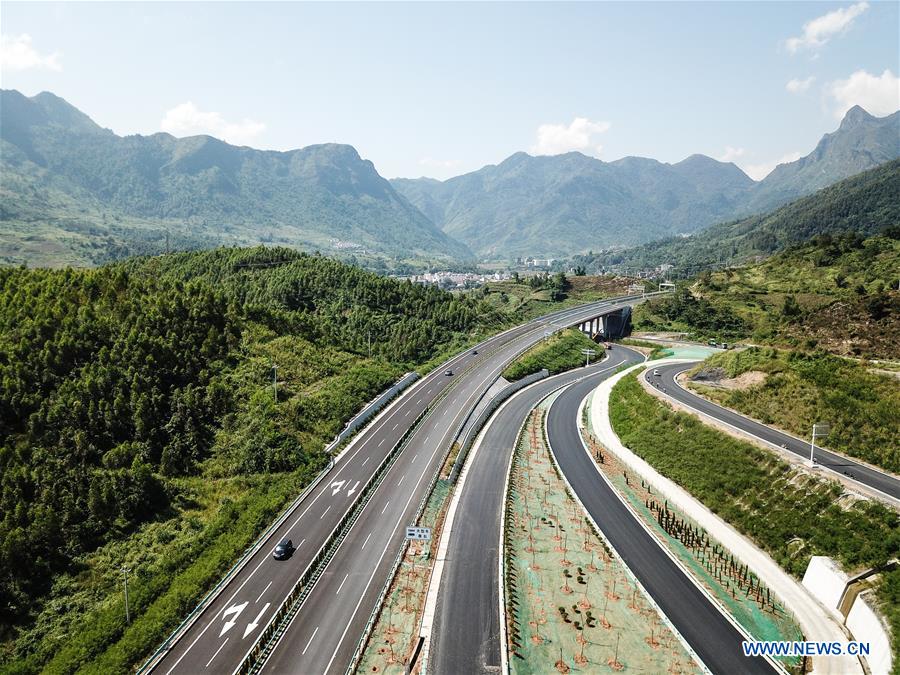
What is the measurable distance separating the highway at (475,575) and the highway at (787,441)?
87.8 feet

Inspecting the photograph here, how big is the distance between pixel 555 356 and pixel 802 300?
6782 centimetres

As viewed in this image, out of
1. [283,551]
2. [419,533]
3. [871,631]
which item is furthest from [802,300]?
[283,551]

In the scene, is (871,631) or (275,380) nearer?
(871,631)

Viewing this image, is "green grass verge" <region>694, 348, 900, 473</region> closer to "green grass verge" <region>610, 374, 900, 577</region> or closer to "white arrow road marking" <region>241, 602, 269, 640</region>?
"green grass verge" <region>610, 374, 900, 577</region>

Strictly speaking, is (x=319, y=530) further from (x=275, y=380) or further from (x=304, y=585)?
(x=275, y=380)

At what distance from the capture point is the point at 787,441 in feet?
194

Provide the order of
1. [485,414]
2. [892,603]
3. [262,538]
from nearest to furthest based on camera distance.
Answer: [892,603]
[262,538]
[485,414]

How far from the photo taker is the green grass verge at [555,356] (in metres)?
111

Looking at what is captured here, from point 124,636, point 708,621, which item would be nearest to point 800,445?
point 708,621

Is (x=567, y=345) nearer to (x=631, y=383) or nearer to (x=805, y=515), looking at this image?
(x=631, y=383)

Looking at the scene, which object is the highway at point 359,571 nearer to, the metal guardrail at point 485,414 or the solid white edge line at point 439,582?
the metal guardrail at point 485,414

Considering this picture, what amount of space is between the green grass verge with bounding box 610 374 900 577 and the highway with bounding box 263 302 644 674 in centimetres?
A: 2963

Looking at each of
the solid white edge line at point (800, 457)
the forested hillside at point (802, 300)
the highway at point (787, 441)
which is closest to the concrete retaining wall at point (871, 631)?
the solid white edge line at point (800, 457)

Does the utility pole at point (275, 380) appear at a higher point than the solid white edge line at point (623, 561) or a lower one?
higher
